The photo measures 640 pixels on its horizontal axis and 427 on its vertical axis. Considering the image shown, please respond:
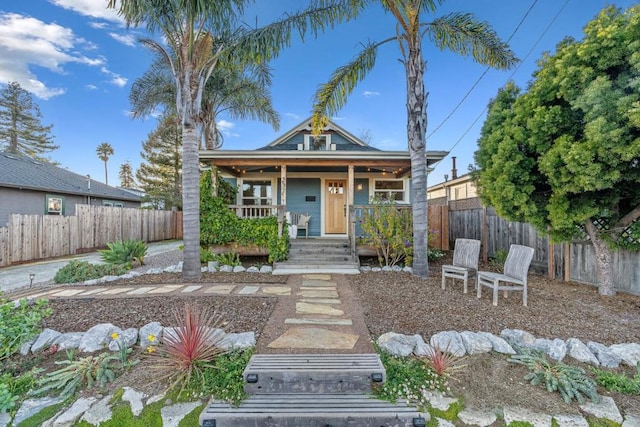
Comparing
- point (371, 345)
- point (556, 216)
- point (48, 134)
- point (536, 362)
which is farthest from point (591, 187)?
point (48, 134)

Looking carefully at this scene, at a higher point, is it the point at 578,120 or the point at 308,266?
the point at 578,120

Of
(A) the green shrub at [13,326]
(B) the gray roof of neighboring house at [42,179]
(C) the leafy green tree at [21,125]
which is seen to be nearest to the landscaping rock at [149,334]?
(A) the green shrub at [13,326]

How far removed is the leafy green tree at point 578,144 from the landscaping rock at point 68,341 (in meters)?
6.77

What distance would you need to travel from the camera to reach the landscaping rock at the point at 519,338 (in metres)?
3.08

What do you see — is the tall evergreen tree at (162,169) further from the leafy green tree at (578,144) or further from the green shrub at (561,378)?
the green shrub at (561,378)

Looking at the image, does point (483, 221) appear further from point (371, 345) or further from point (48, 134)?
point (48, 134)

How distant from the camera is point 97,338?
3.14m

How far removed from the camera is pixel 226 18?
584 cm

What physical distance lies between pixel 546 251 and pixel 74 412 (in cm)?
842

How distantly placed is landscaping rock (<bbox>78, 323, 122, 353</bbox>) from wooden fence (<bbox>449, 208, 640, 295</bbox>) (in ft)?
23.7

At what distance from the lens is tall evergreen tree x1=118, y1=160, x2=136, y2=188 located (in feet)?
126

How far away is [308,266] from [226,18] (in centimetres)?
595

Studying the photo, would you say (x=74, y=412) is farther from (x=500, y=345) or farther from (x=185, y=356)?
(x=500, y=345)

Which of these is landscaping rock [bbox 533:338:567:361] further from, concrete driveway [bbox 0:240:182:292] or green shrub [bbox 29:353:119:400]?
concrete driveway [bbox 0:240:182:292]
